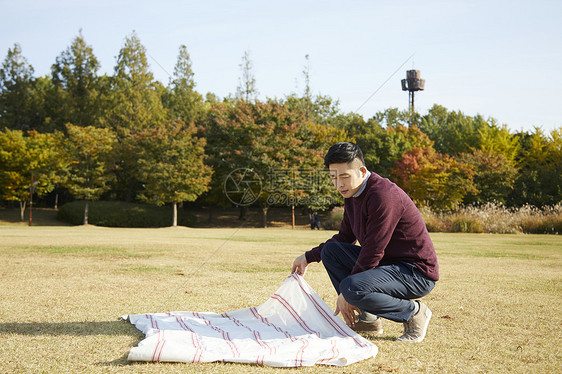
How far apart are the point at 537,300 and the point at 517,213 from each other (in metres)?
19.0

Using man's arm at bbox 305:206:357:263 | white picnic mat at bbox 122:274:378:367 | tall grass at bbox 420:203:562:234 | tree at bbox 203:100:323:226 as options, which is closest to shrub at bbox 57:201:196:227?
tree at bbox 203:100:323:226

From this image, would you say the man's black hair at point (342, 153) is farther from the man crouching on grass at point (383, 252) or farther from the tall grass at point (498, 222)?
the tall grass at point (498, 222)

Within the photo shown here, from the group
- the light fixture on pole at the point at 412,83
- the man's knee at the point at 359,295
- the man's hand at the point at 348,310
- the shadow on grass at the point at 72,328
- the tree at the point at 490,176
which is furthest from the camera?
the light fixture on pole at the point at 412,83

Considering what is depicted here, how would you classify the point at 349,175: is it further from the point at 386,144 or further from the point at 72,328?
the point at 386,144

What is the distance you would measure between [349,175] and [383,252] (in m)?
0.68

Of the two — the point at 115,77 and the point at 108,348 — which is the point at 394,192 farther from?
the point at 115,77

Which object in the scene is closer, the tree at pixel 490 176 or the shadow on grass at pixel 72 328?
the shadow on grass at pixel 72 328

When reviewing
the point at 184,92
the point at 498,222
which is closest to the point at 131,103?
the point at 184,92

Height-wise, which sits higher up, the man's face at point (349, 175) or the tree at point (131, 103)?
the tree at point (131, 103)

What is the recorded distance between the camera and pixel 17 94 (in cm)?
4491

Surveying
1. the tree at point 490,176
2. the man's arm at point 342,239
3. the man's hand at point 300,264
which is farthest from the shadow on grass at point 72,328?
the tree at point 490,176

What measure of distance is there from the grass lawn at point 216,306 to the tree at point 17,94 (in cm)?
4081

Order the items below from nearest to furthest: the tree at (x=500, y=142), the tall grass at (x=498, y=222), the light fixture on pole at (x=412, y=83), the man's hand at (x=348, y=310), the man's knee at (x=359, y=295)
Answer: the man's knee at (x=359, y=295)
the man's hand at (x=348, y=310)
the tall grass at (x=498, y=222)
the tree at (x=500, y=142)
the light fixture on pole at (x=412, y=83)

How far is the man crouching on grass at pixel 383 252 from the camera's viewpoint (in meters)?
3.63
